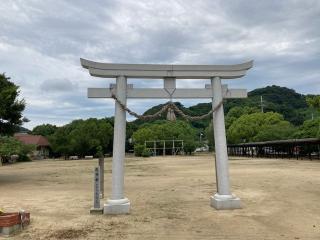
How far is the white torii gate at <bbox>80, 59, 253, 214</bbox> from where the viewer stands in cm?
948

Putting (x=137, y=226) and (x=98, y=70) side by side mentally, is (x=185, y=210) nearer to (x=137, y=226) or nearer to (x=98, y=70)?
(x=137, y=226)

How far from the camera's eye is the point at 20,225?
7555 millimetres

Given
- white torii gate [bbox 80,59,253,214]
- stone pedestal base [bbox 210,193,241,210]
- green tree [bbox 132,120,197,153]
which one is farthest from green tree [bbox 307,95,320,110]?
green tree [bbox 132,120,197,153]

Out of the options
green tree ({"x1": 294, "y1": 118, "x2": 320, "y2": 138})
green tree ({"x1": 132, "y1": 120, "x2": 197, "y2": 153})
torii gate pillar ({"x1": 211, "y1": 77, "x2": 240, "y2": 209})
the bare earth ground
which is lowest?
the bare earth ground

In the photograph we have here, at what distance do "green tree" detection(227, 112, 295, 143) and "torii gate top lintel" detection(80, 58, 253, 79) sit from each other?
3955 centimetres

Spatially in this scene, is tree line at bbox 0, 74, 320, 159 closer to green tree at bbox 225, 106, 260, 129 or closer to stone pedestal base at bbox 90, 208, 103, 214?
green tree at bbox 225, 106, 260, 129

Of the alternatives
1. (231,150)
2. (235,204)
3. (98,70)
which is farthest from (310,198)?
(231,150)

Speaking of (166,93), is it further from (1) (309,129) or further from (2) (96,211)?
(1) (309,129)

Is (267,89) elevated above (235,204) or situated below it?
above

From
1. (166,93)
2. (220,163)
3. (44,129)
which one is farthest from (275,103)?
(166,93)

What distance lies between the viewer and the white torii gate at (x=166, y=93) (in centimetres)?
948

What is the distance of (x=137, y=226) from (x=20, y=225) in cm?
242

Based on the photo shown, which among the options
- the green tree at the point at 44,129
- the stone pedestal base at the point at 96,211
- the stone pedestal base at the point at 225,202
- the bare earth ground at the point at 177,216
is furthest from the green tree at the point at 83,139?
the stone pedestal base at the point at 225,202

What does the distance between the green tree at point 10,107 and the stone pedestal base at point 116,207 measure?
39.0 ft
